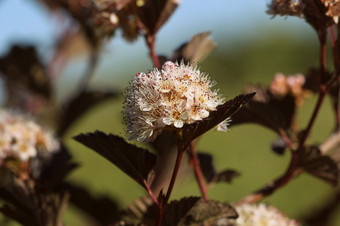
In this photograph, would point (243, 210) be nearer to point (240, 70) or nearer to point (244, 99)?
point (244, 99)

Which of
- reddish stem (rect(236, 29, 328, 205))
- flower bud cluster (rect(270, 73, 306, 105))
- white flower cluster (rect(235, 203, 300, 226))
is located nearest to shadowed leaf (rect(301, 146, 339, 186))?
reddish stem (rect(236, 29, 328, 205))

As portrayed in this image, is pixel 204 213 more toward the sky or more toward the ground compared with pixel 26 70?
more toward the ground

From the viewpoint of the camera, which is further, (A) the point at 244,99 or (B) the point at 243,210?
(B) the point at 243,210

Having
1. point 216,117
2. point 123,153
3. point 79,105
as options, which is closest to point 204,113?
point 216,117

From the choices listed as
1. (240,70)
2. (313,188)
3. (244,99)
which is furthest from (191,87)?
(240,70)

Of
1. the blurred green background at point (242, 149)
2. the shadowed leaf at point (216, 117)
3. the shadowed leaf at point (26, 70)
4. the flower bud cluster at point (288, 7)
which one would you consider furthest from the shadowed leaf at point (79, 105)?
the shadowed leaf at point (216, 117)

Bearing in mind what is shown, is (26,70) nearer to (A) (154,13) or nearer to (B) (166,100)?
(A) (154,13)

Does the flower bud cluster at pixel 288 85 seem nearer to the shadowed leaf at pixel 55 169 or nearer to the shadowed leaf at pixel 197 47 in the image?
the shadowed leaf at pixel 197 47
